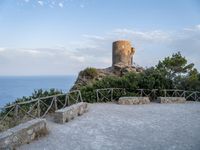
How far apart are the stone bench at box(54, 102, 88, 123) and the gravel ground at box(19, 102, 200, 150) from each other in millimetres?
212

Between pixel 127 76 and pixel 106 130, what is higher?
pixel 127 76

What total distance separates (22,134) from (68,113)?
268cm

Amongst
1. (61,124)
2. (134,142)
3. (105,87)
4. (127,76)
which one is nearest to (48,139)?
(61,124)

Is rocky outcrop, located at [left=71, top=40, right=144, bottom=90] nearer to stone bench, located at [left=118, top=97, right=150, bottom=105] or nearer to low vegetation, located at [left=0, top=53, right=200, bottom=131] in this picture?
low vegetation, located at [left=0, top=53, right=200, bottom=131]

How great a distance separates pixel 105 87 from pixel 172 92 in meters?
4.31

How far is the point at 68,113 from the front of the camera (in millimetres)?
8766

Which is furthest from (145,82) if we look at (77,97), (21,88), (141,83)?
(21,88)

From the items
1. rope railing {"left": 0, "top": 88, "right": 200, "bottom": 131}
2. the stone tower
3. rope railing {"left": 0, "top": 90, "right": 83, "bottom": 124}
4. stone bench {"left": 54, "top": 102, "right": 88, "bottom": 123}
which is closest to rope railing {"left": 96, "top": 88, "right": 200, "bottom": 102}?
rope railing {"left": 0, "top": 88, "right": 200, "bottom": 131}

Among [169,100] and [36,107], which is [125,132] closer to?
[36,107]

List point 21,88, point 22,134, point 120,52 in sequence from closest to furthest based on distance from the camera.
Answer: point 22,134, point 120,52, point 21,88

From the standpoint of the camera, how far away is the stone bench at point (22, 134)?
5752mm

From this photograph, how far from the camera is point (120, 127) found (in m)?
8.09

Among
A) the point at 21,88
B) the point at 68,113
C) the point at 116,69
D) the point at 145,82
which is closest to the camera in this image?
the point at 68,113

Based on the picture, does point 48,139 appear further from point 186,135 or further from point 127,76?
point 127,76
